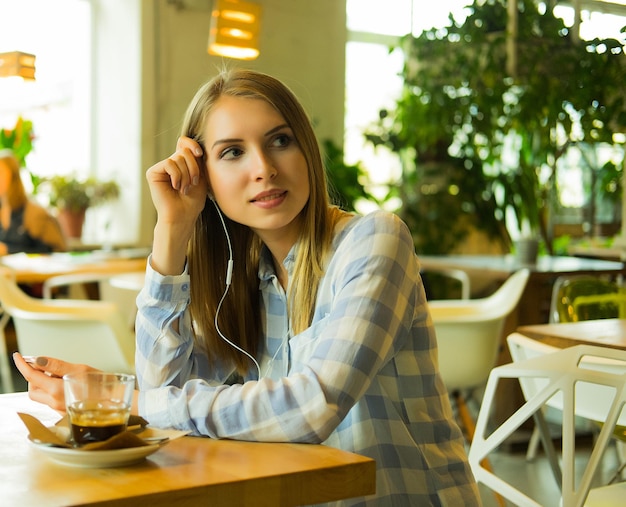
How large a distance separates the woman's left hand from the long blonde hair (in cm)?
30

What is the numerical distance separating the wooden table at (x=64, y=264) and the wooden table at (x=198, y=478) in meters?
3.57

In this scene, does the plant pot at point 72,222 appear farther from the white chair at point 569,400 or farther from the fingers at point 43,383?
the fingers at point 43,383

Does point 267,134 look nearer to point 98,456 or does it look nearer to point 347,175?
point 98,456

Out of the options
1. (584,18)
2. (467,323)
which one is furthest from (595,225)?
(467,323)

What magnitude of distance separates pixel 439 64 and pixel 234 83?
17.4 feet

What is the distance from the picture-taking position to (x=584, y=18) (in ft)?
18.6

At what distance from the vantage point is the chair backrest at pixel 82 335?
11.7 ft

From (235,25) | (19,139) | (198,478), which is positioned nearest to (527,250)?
(235,25)

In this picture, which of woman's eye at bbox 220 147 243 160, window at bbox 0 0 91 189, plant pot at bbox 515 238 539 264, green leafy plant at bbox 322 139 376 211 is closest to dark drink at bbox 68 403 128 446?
woman's eye at bbox 220 147 243 160

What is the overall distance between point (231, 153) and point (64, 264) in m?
3.72

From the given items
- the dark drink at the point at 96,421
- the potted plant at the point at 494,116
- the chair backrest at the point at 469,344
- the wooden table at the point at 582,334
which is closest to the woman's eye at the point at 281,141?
the dark drink at the point at 96,421

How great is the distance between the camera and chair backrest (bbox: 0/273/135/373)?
11.7 ft

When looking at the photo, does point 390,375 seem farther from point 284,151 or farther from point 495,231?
point 495,231

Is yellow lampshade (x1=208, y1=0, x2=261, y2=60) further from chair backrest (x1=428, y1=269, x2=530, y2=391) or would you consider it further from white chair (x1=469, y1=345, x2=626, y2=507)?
white chair (x1=469, y1=345, x2=626, y2=507)
